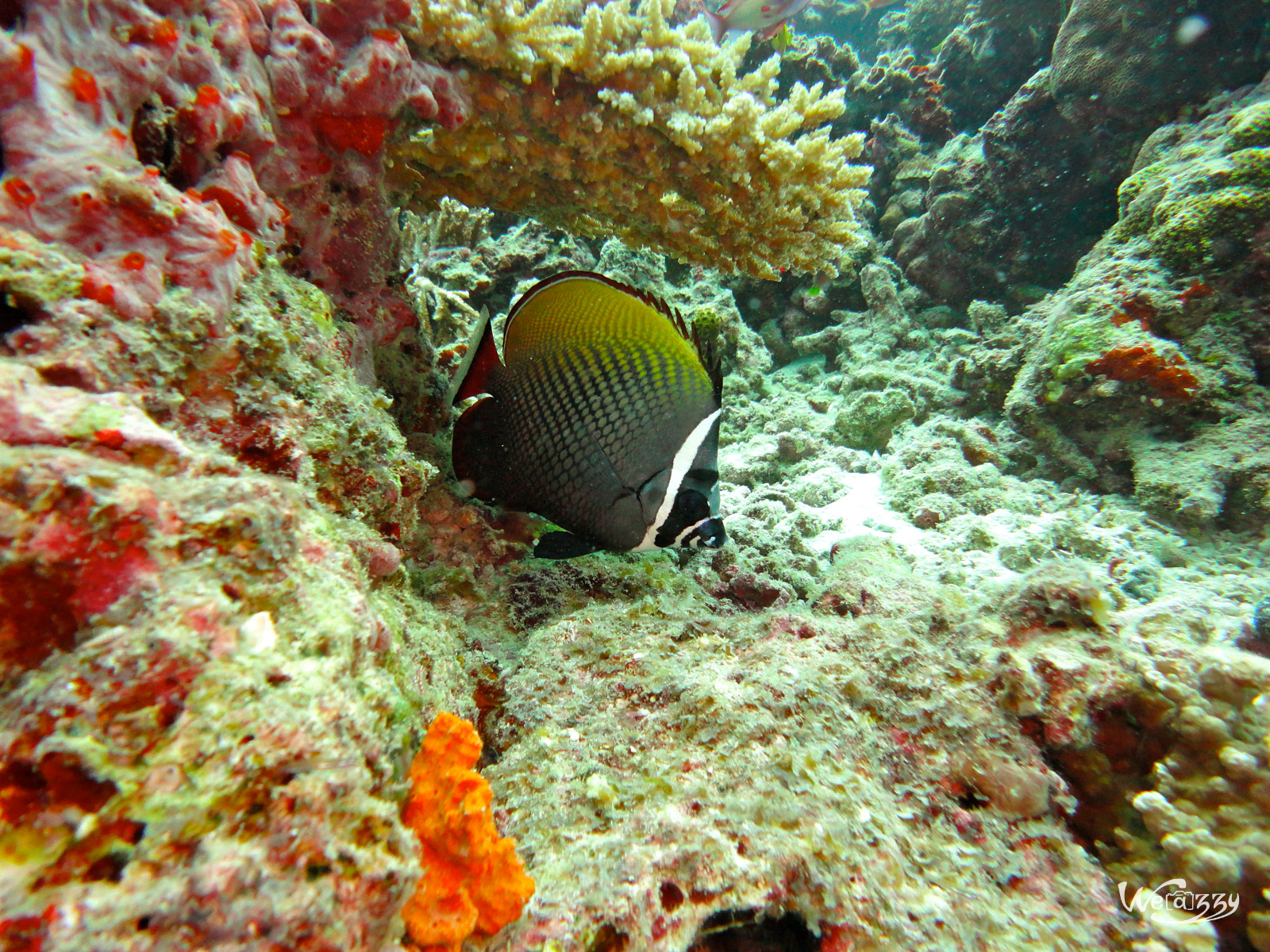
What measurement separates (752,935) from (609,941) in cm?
26

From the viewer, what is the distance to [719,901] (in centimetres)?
89

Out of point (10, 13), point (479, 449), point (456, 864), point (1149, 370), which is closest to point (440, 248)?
point (479, 449)

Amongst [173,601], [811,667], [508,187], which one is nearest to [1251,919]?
[811,667]

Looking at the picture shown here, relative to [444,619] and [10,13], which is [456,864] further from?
[10,13]

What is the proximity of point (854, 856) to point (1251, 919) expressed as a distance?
67 centimetres

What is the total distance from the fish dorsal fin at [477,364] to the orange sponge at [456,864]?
142 cm

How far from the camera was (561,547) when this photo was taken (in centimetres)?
206

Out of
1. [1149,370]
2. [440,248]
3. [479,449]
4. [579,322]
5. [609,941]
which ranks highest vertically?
[1149,370]

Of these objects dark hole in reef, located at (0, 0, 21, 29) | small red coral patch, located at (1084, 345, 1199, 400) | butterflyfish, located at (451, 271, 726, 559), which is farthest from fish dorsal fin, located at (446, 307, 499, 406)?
small red coral patch, located at (1084, 345, 1199, 400)

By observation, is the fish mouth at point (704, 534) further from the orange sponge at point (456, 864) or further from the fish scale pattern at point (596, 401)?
the orange sponge at point (456, 864)

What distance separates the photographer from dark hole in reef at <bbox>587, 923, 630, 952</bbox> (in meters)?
0.86

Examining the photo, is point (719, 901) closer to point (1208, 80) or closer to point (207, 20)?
point (207, 20)

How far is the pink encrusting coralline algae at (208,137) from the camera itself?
0.97 m

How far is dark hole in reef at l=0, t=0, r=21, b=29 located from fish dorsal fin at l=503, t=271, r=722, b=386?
1.28m
